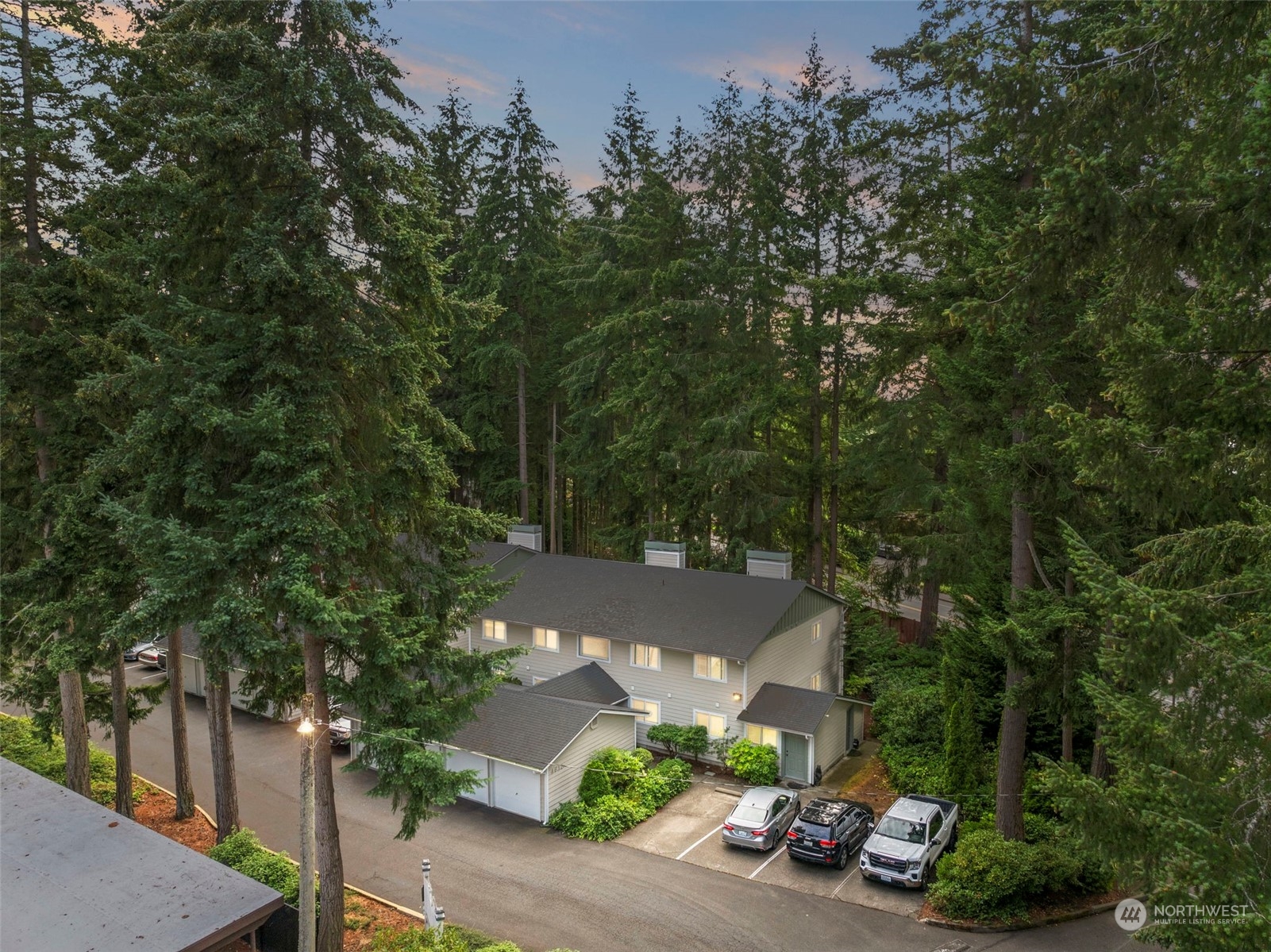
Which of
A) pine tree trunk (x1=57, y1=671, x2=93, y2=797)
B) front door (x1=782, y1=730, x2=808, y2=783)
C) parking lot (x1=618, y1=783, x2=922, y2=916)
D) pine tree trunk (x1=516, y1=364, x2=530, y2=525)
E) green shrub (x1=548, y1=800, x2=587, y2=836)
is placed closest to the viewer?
parking lot (x1=618, y1=783, x2=922, y2=916)

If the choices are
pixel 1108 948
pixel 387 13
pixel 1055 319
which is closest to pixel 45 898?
pixel 387 13

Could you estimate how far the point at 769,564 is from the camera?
24.1m

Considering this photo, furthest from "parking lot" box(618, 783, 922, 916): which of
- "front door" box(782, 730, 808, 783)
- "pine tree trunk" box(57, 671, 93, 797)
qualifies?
"pine tree trunk" box(57, 671, 93, 797)

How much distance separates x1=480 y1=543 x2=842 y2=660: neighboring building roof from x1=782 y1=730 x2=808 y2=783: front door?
8.37ft

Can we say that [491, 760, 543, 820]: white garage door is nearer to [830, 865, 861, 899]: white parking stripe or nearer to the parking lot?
the parking lot

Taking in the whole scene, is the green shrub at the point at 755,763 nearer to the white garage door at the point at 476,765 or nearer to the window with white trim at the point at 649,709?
the window with white trim at the point at 649,709

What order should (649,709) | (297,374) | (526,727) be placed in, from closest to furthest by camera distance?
(297,374), (526,727), (649,709)

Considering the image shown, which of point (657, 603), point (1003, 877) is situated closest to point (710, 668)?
point (657, 603)

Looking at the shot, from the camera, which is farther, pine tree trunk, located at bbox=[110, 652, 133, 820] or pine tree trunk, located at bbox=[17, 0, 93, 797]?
pine tree trunk, located at bbox=[110, 652, 133, 820]

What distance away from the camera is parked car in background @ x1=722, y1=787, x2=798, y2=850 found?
1605 cm

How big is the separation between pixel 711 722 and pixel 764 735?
5.52ft

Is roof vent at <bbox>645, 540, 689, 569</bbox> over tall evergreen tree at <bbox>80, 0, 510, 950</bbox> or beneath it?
beneath

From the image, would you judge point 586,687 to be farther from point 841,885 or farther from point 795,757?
point 841,885

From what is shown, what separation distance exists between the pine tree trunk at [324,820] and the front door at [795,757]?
1188 cm
